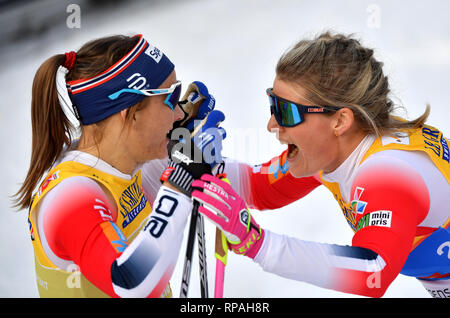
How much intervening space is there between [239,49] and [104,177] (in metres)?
3.81

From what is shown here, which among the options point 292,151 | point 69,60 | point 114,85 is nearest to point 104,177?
point 114,85

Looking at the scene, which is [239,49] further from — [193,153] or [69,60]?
[193,153]

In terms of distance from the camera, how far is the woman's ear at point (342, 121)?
2.40 m

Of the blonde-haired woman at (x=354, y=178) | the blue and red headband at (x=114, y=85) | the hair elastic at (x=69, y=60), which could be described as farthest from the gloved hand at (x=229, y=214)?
the hair elastic at (x=69, y=60)

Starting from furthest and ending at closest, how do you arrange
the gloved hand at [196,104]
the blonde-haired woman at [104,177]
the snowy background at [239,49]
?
the snowy background at [239,49], the gloved hand at [196,104], the blonde-haired woman at [104,177]

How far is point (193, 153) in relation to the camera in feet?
6.90

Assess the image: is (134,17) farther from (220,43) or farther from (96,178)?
(96,178)

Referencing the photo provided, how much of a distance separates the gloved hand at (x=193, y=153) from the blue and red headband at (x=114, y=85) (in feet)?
0.87

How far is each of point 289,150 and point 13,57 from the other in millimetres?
4095

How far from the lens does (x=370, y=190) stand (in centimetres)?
217

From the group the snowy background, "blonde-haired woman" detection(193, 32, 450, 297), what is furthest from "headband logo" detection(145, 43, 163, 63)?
the snowy background

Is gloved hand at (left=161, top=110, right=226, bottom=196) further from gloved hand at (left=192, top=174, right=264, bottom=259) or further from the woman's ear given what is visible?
the woman's ear

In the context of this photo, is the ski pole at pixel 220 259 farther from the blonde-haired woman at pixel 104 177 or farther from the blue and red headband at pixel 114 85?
the blue and red headband at pixel 114 85
